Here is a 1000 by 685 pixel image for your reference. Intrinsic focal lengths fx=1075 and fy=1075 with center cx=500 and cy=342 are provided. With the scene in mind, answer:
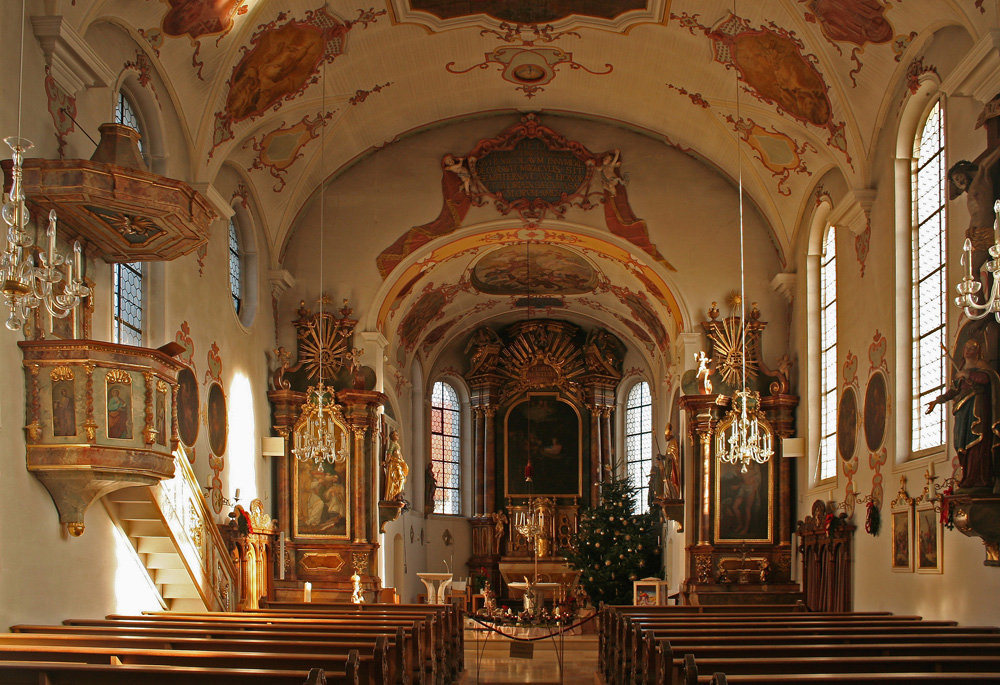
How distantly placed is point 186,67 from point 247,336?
207 inches

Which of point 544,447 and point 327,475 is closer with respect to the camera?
point 327,475

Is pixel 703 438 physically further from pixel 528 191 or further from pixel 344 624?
pixel 344 624

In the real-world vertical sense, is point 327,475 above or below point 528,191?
below

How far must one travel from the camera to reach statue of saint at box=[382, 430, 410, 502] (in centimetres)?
2088

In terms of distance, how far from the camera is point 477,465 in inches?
1188

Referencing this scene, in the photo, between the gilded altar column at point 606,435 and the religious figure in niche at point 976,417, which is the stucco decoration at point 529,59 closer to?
the religious figure in niche at point 976,417

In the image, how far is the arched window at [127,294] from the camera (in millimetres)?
12922

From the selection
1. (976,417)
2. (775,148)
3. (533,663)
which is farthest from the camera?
(775,148)

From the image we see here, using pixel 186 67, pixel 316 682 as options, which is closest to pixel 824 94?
pixel 186 67

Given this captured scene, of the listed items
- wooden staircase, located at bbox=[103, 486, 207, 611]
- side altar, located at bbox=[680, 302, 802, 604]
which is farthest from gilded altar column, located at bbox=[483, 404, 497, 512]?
wooden staircase, located at bbox=[103, 486, 207, 611]

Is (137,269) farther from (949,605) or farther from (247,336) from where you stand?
(949,605)

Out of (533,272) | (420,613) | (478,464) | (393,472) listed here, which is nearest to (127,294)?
(420,613)

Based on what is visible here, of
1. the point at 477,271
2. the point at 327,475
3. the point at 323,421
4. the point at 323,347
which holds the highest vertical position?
the point at 477,271

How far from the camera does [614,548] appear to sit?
23.9m
